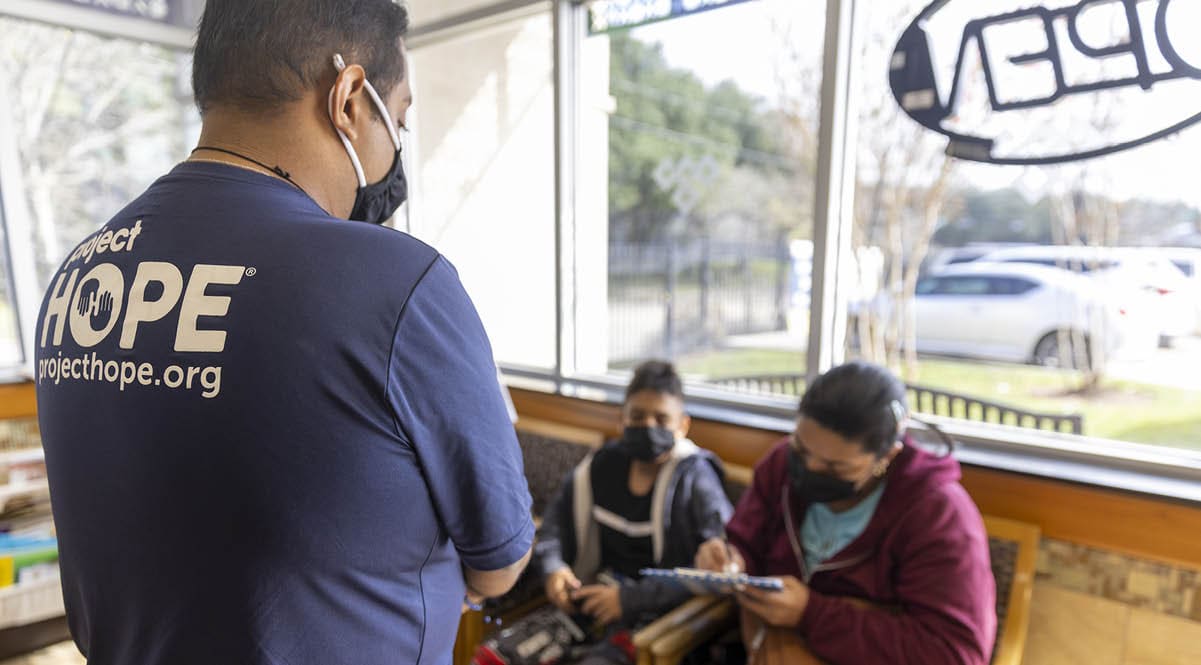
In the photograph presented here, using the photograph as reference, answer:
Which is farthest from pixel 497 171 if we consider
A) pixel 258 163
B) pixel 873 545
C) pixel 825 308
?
pixel 258 163

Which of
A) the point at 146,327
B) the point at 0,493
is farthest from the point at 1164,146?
the point at 0,493

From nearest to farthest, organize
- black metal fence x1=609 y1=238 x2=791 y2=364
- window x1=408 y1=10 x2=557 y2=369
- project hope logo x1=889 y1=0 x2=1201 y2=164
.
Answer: project hope logo x1=889 y1=0 x2=1201 y2=164
black metal fence x1=609 y1=238 x2=791 y2=364
window x1=408 y1=10 x2=557 y2=369

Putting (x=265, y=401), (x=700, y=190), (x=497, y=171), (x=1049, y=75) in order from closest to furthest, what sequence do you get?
(x=265, y=401) → (x=1049, y=75) → (x=700, y=190) → (x=497, y=171)

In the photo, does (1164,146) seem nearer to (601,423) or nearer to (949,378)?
(949,378)

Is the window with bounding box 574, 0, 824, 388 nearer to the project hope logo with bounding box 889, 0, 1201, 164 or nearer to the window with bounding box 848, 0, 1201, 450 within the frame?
the window with bounding box 848, 0, 1201, 450

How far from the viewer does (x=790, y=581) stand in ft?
5.18

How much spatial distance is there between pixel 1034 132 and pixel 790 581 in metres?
1.43

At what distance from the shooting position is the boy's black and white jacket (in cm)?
190

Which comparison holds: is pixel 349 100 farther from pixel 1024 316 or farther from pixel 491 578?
pixel 1024 316

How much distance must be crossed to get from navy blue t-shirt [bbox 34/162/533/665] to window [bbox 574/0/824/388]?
1.84 m

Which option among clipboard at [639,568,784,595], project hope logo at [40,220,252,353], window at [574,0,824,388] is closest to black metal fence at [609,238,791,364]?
window at [574,0,824,388]

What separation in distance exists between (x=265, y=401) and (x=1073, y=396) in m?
A: 2.20

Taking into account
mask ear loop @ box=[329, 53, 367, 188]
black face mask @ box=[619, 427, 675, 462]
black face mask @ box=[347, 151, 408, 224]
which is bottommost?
black face mask @ box=[619, 427, 675, 462]

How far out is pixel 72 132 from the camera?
10.6 feet
